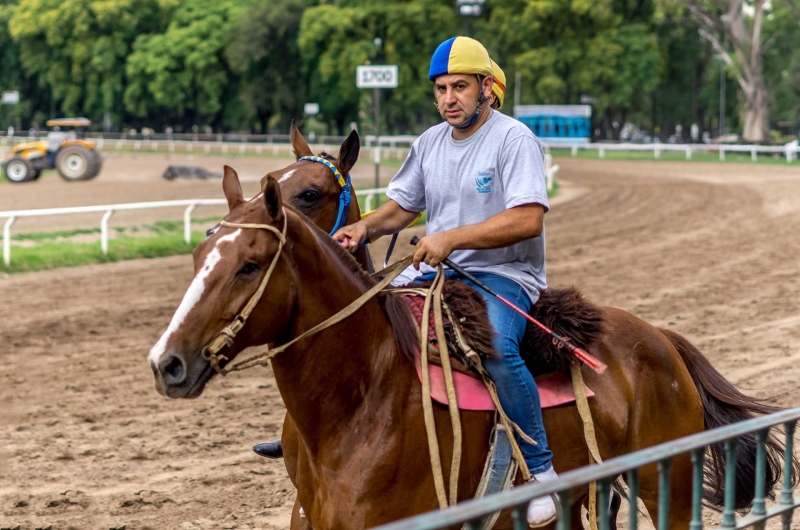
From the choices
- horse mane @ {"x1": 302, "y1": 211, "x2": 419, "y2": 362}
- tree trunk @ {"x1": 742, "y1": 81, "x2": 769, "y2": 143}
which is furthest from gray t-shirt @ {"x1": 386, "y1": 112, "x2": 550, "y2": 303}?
tree trunk @ {"x1": 742, "y1": 81, "x2": 769, "y2": 143}

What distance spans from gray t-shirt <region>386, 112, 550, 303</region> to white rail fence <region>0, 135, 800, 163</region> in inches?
1435

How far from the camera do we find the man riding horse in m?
3.67

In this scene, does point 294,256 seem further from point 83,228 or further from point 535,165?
point 83,228

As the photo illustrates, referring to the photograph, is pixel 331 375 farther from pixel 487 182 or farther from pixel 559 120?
pixel 559 120

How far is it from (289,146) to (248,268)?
51.8m

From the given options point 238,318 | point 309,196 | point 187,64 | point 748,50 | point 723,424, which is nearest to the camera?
point 238,318

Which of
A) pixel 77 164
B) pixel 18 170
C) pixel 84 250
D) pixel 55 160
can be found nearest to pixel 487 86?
pixel 84 250

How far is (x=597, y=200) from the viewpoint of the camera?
990 inches

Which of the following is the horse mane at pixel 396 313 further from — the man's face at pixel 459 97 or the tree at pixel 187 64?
the tree at pixel 187 64

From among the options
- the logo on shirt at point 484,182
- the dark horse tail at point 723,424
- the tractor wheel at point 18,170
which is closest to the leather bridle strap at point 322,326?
the logo on shirt at point 484,182

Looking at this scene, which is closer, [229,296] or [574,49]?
[229,296]

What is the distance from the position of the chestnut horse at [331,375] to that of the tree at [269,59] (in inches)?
2421

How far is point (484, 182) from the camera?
3.82 meters

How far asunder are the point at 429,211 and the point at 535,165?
57 centimetres
